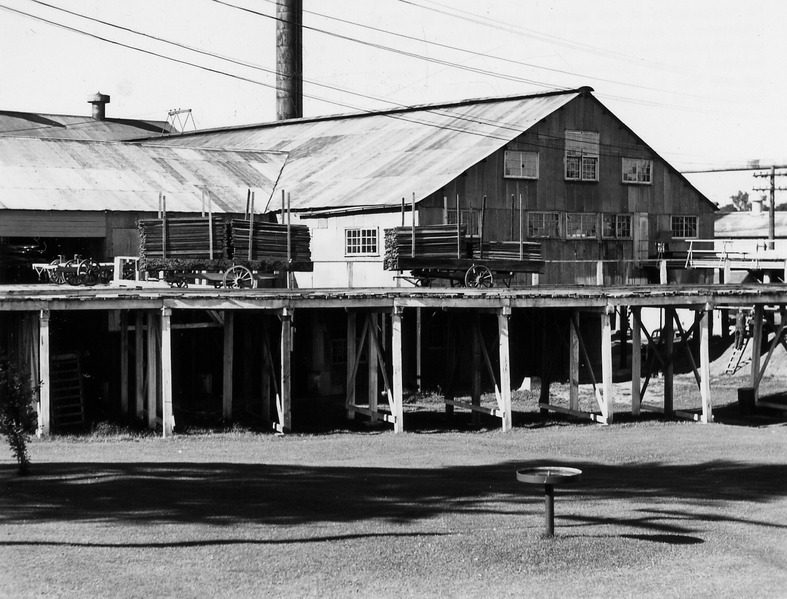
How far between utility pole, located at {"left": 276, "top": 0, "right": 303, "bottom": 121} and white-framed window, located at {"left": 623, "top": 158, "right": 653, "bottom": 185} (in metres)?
23.6

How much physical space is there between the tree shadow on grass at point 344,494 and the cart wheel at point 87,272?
1459 centimetres

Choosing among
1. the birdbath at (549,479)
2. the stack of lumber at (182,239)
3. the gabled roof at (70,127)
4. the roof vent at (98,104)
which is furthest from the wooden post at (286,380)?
the roof vent at (98,104)

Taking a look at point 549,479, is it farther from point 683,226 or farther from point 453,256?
point 683,226

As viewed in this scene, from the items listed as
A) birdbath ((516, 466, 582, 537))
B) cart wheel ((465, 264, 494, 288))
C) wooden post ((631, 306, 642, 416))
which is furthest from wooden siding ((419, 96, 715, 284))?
birdbath ((516, 466, 582, 537))

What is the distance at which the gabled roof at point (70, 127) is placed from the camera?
219 feet

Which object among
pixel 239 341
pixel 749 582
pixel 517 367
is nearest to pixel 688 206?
pixel 517 367

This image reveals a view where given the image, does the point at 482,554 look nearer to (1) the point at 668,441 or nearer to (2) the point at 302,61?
(1) the point at 668,441

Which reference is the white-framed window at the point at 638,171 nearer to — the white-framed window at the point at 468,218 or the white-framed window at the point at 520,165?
the white-framed window at the point at 520,165

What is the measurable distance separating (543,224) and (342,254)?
7.57 metres

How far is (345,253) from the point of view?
4197 centimetres

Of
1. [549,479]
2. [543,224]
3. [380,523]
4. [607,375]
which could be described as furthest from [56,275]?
[549,479]

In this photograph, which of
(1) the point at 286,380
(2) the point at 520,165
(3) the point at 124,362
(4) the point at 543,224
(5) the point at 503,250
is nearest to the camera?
(1) the point at 286,380

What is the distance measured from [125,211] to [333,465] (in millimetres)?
19100

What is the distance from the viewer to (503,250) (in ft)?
124
